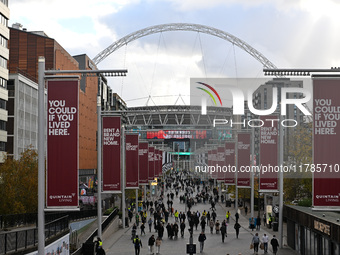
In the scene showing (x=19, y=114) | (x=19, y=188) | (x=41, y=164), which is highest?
(x=19, y=114)

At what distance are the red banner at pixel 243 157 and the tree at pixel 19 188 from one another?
17.1 m

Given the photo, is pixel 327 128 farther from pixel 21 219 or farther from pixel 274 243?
pixel 21 219

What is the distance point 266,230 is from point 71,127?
35.6m

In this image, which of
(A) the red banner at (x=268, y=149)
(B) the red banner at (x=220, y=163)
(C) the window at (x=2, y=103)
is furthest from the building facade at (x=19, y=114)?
(A) the red banner at (x=268, y=149)

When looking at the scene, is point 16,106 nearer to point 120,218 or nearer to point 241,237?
point 120,218

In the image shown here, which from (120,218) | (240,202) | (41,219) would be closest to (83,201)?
(120,218)

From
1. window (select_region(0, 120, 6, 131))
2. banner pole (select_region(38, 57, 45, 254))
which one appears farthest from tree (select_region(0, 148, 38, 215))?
window (select_region(0, 120, 6, 131))

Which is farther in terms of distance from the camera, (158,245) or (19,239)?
(158,245)

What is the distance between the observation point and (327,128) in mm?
19547

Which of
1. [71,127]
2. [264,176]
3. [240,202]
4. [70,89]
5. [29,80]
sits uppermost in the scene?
[29,80]

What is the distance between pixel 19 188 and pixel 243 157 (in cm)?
1895

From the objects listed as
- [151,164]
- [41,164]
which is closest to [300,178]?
[151,164]

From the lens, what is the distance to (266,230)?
172 ft

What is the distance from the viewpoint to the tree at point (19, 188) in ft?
141
